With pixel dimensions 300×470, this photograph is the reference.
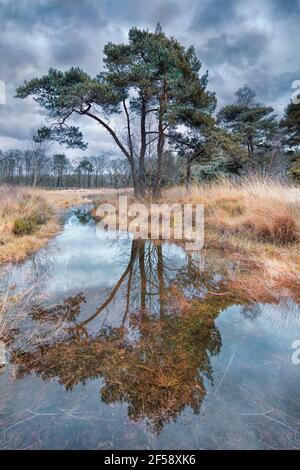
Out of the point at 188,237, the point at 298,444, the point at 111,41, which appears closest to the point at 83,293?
the point at 298,444

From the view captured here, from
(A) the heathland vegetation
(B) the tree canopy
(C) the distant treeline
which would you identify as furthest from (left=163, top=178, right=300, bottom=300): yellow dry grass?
(C) the distant treeline

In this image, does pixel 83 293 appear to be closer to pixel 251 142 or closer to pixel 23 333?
pixel 23 333

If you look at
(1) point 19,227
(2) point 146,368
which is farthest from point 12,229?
(2) point 146,368

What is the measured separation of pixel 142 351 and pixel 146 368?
7.8 inches

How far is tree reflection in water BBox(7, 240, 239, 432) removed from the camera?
64.7 inches

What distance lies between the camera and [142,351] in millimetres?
2070

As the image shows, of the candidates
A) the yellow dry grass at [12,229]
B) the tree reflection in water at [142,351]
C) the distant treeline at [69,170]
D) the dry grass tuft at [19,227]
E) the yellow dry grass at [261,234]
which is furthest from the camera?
the distant treeline at [69,170]

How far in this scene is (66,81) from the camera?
9.50 metres

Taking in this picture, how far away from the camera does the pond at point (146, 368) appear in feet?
4.56

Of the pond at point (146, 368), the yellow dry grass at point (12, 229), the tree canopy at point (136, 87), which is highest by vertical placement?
the tree canopy at point (136, 87)

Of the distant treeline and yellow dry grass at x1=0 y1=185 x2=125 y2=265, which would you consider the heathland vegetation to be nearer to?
yellow dry grass at x1=0 y1=185 x2=125 y2=265

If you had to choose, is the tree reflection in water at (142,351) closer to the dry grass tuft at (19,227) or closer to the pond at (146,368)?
the pond at (146,368)

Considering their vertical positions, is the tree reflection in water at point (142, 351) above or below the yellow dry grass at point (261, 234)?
below

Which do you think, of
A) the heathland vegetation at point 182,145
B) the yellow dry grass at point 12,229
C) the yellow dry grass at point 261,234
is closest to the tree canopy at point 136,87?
the heathland vegetation at point 182,145
